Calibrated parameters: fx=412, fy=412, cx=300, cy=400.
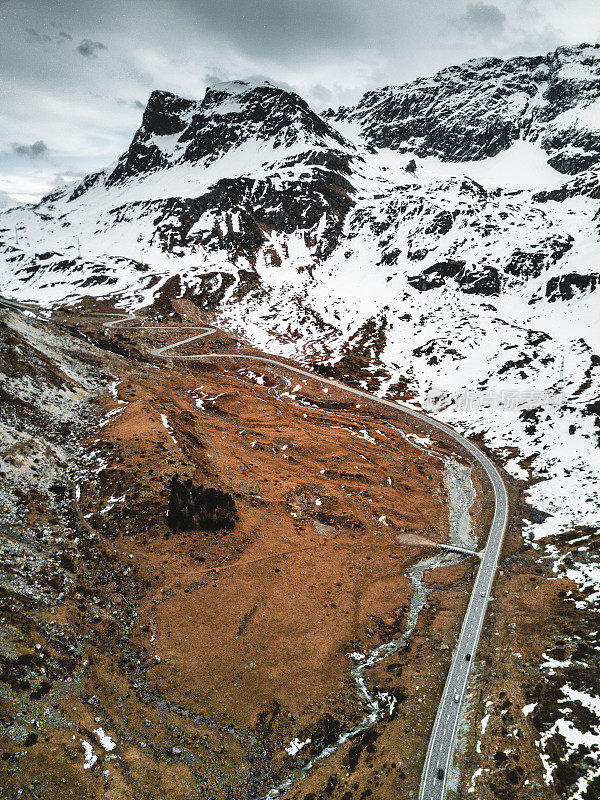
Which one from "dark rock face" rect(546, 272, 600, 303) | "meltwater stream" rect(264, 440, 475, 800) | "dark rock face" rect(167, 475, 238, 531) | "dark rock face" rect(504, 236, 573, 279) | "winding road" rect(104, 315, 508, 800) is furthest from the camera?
"dark rock face" rect(504, 236, 573, 279)

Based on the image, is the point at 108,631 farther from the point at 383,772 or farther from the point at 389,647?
the point at 389,647

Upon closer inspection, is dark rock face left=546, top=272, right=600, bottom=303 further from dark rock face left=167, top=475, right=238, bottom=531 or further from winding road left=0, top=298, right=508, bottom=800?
dark rock face left=167, top=475, right=238, bottom=531

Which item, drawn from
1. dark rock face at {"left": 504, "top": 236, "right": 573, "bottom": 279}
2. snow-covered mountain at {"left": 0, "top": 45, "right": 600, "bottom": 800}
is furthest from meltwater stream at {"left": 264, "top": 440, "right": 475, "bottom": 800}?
dark rock face at {"left": 504, "top": 236, "right": 573, "bottom": 279}

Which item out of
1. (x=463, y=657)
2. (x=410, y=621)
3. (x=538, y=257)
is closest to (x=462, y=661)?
(x=463, y=657)

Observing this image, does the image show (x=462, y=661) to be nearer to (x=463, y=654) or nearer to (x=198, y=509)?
→ (x=463, y=654)

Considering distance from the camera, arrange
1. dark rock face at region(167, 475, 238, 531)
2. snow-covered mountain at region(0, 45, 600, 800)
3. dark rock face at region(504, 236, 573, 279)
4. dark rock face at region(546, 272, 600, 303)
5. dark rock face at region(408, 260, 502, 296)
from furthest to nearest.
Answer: dark rock face at region(408, 260, 502, 296) < dark rock face at region(504, 236, 573, 279) < dark rock face at region(546, 272, 600, 303) < snow-covered mountain at region(0, 45, 600, 800) < dark rock face at region(167, 475, 238, 531)

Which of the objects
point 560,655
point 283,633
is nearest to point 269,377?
point 283,633
